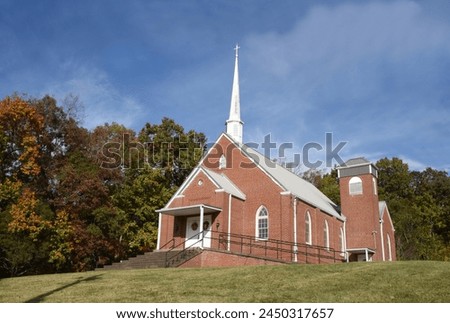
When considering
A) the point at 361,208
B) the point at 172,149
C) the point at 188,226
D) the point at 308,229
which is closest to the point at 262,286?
the point at 188,226

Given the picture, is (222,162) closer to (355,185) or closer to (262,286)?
(355,185)

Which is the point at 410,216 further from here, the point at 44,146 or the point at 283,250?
the point at 44,146

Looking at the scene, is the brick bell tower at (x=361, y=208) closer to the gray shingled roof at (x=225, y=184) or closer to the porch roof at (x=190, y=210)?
the gray shingled roof at (x=225, y=184)

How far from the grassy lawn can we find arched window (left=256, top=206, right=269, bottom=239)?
10.4 meters

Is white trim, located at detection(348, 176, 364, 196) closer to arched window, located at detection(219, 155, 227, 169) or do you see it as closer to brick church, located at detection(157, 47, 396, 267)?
brick church, located at detection(157, 47, 396, 267)

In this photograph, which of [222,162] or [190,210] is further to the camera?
[222,162]

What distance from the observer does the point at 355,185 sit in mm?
36969

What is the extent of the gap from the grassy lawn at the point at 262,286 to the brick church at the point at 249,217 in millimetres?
7346

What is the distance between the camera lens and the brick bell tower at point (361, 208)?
3606 cm

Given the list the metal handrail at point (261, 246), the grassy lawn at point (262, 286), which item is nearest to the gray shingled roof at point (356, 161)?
the metal handrail at point (261, 246)

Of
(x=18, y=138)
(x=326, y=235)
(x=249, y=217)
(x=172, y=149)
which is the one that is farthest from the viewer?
(x=172, y=149)

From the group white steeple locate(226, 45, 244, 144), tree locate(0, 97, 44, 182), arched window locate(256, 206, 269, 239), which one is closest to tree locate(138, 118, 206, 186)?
white steeple locate(226, 45, 244, 144)

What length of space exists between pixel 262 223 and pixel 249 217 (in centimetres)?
95

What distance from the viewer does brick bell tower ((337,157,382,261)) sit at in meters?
36.1
